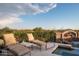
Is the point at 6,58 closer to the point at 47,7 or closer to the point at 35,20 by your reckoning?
the point at 35,20

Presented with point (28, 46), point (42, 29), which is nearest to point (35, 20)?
point (42, 29)

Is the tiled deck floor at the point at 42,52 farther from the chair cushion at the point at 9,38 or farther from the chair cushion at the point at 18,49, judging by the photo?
the chair cushion at the point at 9,38

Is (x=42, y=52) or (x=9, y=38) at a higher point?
(x=9, y=38)

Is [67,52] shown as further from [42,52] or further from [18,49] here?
[18,49]

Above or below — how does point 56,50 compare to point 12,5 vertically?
below

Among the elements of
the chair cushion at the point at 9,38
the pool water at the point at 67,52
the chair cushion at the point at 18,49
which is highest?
the chair cushion at the point at 9,38

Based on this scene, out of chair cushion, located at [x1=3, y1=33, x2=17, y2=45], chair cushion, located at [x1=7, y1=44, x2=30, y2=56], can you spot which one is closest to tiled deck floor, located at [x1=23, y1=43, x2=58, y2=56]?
chair cushion, located at [x1=7, y1=44, x2=30, y2=56]

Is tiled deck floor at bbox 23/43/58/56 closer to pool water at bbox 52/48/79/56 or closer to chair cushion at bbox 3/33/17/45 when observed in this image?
pool water at bbox 52/48/79/56

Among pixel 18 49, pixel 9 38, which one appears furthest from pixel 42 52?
pixel 9 38

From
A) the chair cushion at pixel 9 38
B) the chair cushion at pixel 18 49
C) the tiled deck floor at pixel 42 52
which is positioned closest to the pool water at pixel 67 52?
the tiled deck floor at pixel 42 52

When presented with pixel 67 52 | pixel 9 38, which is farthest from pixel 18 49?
pixel 67 52

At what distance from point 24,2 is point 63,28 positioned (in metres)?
0.46

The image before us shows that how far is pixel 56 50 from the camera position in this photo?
1804 millimetres

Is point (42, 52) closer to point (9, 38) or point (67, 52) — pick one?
point (67, 52)
